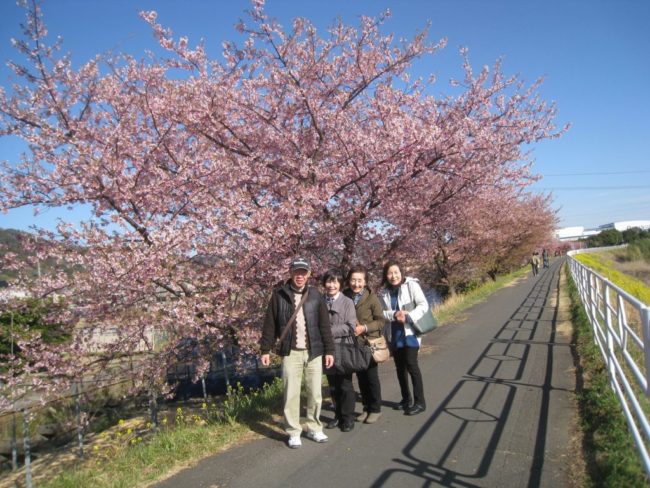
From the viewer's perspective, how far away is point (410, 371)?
5043 mm

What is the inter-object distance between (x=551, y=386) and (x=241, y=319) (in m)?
4.36

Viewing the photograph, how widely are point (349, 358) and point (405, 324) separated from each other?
802mm

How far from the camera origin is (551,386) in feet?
18.9

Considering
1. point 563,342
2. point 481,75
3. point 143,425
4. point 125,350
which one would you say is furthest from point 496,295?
point 125,350

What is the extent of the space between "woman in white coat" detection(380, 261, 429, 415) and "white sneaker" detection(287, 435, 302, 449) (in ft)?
4.46

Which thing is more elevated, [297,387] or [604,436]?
[297,387]

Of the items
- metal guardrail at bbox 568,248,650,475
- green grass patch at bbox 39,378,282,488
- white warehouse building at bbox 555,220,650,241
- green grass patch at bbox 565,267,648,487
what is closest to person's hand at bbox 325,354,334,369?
green grass patch at bbox 39,378,282,488

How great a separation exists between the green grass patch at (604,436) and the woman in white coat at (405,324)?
1.64 meters

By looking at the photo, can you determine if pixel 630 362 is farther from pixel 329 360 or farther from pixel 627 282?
pixel 627 282

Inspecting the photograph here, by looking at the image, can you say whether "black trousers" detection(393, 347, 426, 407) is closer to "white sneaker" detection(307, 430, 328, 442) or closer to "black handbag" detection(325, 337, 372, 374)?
"black handbag" detection(325, 337, 372, 374)

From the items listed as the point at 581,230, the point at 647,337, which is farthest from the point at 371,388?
the point at 581,230

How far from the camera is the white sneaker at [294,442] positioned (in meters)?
4.34

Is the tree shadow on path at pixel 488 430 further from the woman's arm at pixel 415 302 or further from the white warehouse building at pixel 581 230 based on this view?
the white warehouse building at pixel 581 230

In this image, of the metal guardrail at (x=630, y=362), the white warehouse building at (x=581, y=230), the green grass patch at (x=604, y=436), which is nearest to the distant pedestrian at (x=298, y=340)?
the green grass patch at (x=604, y=436)
